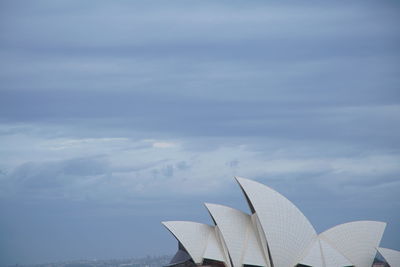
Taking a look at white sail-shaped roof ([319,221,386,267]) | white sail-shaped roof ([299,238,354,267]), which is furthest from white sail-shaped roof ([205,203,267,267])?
white sail-shaped roof ([319,221,386,267])

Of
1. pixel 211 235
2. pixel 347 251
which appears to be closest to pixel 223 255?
pixel 211 235

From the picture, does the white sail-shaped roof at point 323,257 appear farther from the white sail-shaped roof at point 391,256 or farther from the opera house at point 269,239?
the white sail-shaped roof at point 391,256

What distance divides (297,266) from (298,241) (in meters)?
2.57

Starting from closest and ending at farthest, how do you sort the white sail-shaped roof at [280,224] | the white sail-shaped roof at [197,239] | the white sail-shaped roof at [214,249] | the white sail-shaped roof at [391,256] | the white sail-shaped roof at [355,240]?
the white sail-shaped roof at [280,224] → the white sail-shaped roof at [214,249] → the white sail-shaped roof at [197,239] → the white sail-shaped roof at [391,256] → the white sail-shaped roof at [355,240]

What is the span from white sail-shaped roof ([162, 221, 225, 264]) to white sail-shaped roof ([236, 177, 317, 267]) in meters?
5.21

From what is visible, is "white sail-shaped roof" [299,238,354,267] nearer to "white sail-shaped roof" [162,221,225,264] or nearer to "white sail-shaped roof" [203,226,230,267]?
"white sail-shaped roof" [203,226,230,267]

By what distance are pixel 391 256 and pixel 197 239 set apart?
795 inches

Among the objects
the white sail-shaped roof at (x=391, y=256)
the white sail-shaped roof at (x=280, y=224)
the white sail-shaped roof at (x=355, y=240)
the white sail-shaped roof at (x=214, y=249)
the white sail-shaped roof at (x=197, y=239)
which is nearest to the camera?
the white sail-shaped roof at (x=280, y=224)

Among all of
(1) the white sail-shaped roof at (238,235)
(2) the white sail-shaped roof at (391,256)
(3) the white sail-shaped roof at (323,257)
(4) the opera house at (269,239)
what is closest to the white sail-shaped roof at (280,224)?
(4) the opera house at (269,239)

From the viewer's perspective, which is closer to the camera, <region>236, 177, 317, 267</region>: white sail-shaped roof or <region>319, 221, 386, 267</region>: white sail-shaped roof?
<region>236, 177, 317, 267</region>: white sail-shaped roof

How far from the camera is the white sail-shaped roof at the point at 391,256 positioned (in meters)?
81.0

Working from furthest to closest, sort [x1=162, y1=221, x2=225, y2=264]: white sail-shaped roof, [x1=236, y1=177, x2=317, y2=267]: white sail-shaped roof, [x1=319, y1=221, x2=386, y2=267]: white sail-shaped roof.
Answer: [x1=319, y1=221, x2=386, y2=267]: white sail-shaped roof < [x1=162, y1=221, x2=225, y2=264]: white sail-shaped roof < [x1=236, y1=177, x2=317, y2=267]: white sail-shaped roof

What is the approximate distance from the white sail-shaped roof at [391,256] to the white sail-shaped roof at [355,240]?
1.08 meters

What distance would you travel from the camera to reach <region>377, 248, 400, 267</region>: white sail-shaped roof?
266ft
